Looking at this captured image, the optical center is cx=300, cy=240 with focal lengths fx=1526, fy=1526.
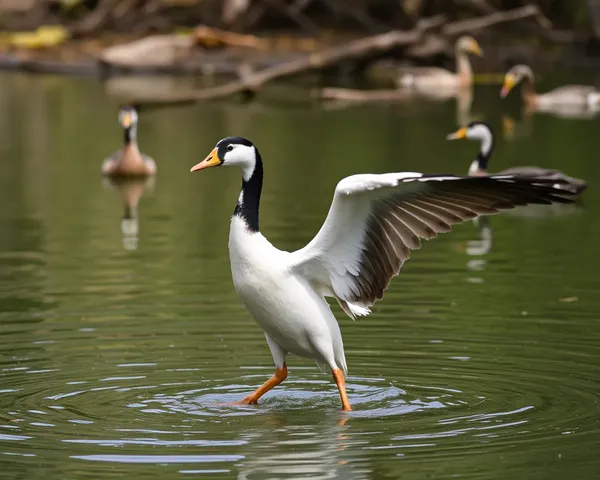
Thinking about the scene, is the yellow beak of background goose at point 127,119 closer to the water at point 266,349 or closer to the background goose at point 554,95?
the water at point 266,349

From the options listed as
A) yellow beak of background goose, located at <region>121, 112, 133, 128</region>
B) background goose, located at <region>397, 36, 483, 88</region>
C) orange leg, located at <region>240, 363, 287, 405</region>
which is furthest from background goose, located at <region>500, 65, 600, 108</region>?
orange leg, located at <region>240, 363, 287, 405</region>

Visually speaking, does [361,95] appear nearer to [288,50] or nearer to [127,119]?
[288,50]

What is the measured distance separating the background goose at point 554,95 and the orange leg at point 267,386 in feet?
68.3

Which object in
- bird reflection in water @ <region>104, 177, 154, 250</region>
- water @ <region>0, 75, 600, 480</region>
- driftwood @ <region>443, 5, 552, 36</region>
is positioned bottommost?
water @ <region>0, 75, 600, 480</region>

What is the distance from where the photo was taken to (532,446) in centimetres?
771

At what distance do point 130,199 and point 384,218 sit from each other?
11.6 m

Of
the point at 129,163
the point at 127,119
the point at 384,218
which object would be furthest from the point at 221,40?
the point at 384,218

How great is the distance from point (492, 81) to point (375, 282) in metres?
30.6

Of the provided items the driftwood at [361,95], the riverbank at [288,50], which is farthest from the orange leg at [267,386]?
the riverbank at [288,50]

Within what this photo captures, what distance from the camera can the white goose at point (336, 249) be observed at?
27.3 feet

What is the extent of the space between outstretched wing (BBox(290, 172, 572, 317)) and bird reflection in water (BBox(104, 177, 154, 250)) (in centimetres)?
659

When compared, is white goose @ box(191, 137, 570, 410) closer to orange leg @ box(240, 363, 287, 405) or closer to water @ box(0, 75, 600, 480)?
orange leg @ box(240, 363, 287, 405)

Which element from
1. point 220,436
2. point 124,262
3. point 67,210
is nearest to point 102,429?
point 220,436

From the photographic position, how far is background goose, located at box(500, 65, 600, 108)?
29250 mm
